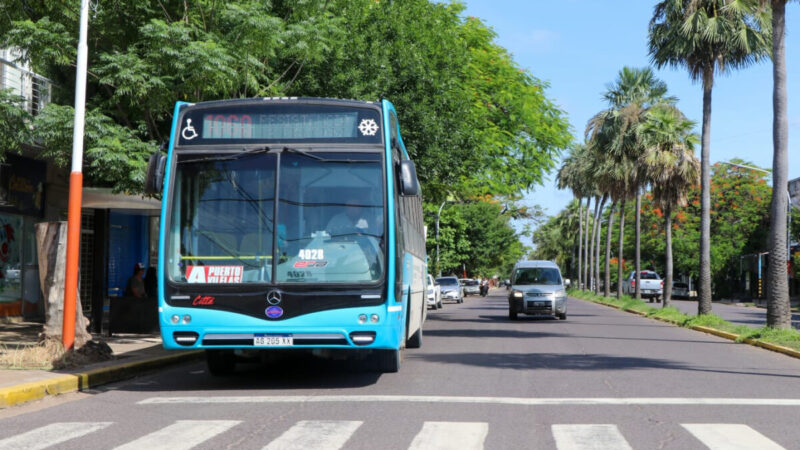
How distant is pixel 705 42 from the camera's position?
81.3ft

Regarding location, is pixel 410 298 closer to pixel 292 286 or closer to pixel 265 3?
pixel 292 286

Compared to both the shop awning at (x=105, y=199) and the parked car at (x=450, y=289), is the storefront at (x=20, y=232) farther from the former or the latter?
the parked car at (x=450, y=289)

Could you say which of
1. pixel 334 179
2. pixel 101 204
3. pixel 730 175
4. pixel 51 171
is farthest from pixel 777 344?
pixel 730 175

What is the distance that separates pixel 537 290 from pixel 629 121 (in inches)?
579

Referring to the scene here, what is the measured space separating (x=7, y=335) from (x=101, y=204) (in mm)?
3151

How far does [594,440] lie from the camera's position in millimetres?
7094

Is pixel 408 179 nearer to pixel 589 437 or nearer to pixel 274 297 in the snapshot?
pixel 274 297

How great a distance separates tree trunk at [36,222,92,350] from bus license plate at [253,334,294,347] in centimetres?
371

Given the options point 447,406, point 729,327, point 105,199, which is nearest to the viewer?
point 447,406

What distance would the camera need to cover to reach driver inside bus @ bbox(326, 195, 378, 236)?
10.2 meters

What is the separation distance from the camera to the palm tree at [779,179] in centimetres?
1866

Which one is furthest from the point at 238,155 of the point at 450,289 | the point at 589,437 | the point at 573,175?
the point at 573,175

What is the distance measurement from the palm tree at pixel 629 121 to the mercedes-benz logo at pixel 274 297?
28380mm

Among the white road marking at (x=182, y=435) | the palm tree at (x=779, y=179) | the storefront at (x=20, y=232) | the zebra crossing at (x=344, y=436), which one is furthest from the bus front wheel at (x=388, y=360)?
the storefront at (x=20, y=232)
